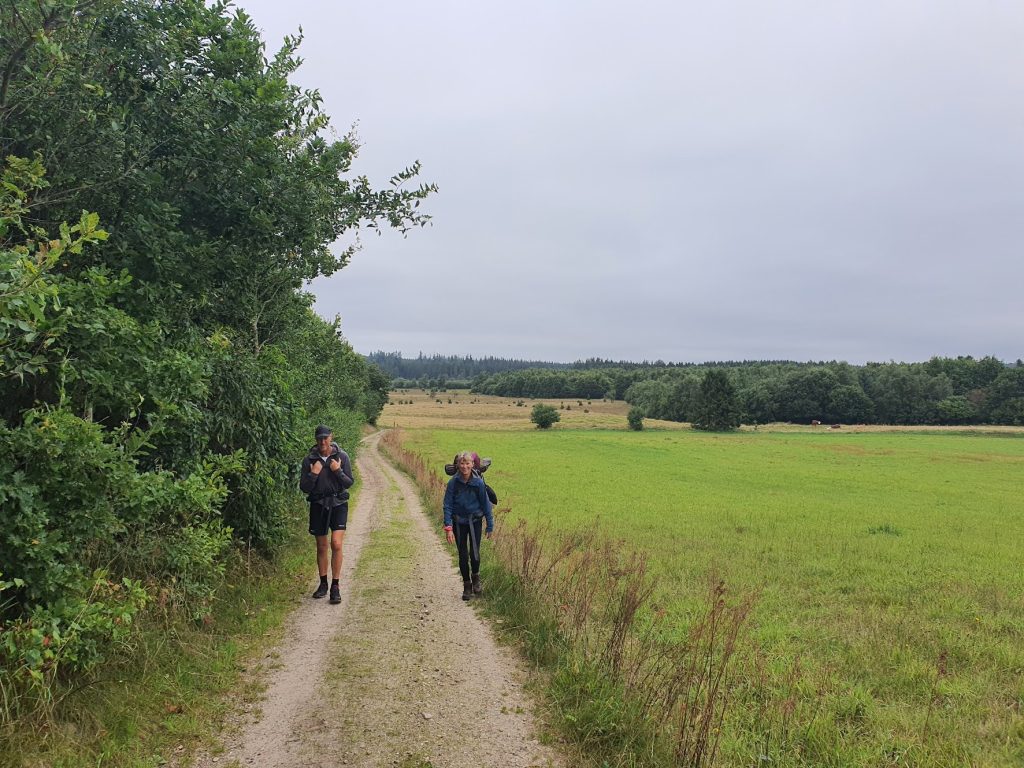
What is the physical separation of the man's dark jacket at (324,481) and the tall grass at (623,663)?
2.85 metres

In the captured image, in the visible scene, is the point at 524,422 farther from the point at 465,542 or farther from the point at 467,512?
the point at 467,512

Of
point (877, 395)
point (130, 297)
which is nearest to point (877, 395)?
point (877, 395)

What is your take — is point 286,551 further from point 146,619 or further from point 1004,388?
point 1004,388

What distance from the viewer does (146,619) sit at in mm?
5430

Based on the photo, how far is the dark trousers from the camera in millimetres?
8289

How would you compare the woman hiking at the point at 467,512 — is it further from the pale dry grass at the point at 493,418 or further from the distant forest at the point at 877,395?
the distant forest at the point at 877,395

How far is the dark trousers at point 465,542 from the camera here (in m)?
8.29

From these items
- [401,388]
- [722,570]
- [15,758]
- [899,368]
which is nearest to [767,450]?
[722,570]

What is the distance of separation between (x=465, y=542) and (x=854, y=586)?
8262 millimetres

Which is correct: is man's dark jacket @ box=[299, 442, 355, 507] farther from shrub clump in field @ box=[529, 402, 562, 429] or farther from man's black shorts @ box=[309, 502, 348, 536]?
shrub clump in field @ box=[529, 402, 562, 429]

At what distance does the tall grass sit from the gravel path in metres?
0.46

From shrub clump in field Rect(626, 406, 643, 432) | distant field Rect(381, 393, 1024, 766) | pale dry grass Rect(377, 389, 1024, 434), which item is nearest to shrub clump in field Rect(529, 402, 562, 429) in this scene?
pale dry grass Rect(377, 389, 1024, 434)

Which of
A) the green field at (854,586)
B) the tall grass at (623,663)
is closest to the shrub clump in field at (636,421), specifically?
the green field at (854,586)

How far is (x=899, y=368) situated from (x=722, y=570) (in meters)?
138
